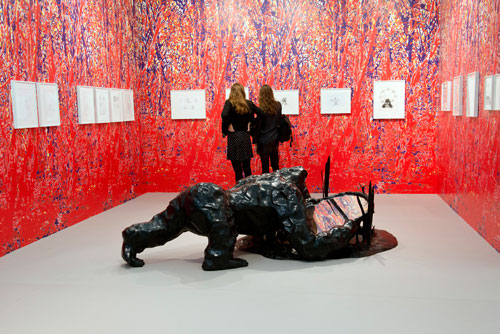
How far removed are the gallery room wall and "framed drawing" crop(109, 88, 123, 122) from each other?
0.16 m

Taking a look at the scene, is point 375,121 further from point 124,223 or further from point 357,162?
point 124,223

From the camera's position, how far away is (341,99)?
33.4 ft

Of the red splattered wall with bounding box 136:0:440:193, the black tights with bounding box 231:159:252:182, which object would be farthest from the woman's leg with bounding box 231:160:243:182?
the red splattered wall with bounding box 136:0:440:193

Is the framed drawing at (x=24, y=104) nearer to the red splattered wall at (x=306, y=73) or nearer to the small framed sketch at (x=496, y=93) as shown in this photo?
the red splattered wall at (x=306, y=73)

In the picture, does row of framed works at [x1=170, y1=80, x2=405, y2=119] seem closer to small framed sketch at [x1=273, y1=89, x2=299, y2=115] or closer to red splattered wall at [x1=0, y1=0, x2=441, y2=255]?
small framed sketch at [x1=273, y1=89, x2=299, y2=115]

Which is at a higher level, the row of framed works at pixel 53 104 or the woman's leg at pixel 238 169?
A: the row of framed works at pixel 53 104

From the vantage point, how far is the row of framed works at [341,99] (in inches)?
395

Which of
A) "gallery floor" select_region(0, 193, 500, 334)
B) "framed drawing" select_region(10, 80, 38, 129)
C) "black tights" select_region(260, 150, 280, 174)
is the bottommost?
"gallery floor" select_region(0, 193, 500, 334)

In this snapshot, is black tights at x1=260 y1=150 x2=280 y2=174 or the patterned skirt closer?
the patterned skirt

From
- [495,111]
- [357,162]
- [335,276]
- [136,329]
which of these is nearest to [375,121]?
[357,162]

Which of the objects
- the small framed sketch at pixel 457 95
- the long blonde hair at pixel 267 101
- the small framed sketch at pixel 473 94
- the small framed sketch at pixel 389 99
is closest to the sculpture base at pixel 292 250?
the small framed sketch at pixel 473 94

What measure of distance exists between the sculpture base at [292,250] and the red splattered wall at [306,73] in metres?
3.82

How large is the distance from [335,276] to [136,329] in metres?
2.16

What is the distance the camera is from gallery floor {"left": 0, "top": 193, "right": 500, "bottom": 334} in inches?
159
